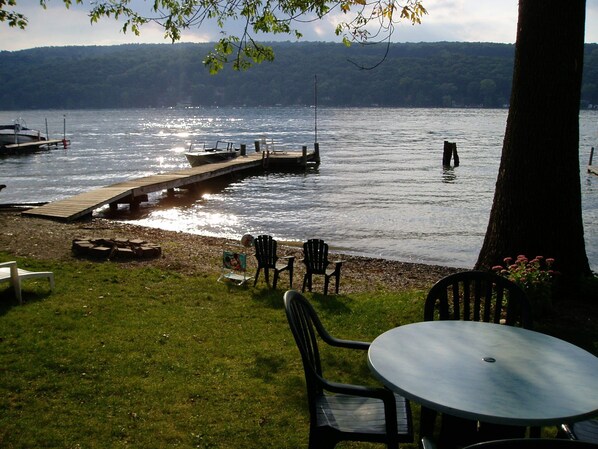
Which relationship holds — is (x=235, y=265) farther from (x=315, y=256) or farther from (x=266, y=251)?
(x=315, y=256)

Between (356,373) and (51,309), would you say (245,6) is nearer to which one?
(51,309)

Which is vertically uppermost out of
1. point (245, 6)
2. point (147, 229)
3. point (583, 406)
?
point (245, 6)

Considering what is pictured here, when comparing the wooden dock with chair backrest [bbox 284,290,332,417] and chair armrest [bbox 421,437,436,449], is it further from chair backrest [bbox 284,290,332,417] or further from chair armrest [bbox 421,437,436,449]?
chair armrest [bbox 421,437,436,449]

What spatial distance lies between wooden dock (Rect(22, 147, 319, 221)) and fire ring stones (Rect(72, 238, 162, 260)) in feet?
Result: 18.0

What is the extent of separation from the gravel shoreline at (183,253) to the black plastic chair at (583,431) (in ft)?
21.9

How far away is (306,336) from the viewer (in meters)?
3.65

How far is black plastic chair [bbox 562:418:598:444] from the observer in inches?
129

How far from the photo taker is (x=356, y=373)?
18.9 feet

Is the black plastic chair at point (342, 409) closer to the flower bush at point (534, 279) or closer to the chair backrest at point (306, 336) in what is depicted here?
the chair backrest at point (306, 336)

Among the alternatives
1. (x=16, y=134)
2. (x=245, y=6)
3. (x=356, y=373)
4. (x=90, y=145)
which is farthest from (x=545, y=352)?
(x=90, y=145)

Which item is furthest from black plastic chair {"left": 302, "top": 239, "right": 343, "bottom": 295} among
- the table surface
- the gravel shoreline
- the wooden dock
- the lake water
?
the wooden dock

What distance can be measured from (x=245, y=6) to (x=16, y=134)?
56.0m

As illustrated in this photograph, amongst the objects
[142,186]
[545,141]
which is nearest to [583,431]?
[545,141]

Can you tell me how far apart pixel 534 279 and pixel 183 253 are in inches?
304
